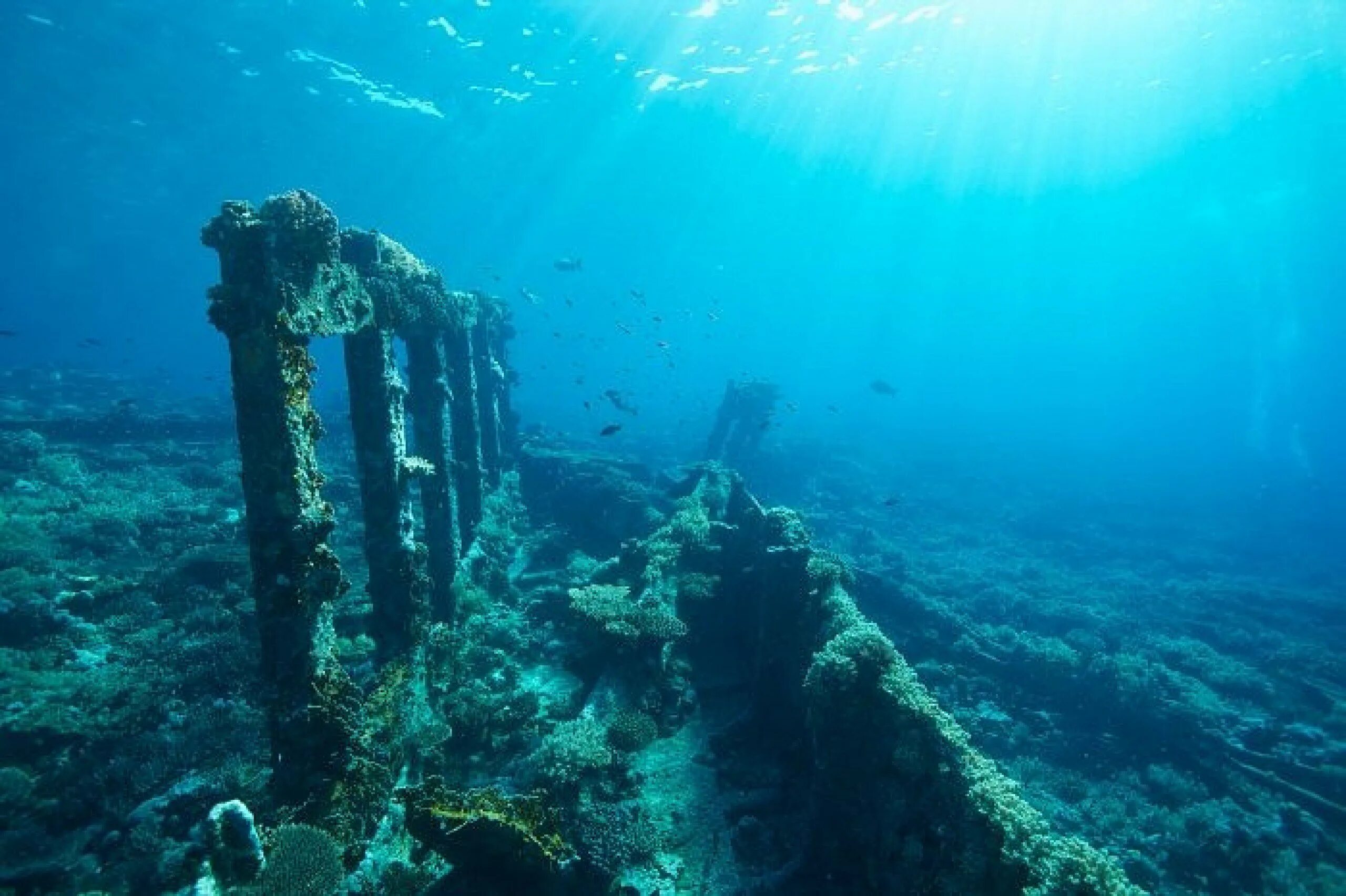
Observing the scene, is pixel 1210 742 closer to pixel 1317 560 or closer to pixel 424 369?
pixel 424 369

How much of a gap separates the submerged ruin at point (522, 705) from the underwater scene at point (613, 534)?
2.3 inches

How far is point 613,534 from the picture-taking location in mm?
19438

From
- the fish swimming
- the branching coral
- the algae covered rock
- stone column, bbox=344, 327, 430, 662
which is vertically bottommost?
the algae covered rock

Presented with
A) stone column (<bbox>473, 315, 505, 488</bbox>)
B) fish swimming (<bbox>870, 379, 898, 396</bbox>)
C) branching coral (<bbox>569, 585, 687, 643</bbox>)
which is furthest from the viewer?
fish swimming (<bbox>870, 379, 898, 396</bbox>)

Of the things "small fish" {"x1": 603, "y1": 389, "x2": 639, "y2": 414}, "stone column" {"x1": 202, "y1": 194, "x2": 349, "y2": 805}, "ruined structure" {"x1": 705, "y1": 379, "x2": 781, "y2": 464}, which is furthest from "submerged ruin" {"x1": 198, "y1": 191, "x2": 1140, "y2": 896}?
"ruined structure" {"x1": 705, "y1": 379, "x2": 781, "y2": 464}

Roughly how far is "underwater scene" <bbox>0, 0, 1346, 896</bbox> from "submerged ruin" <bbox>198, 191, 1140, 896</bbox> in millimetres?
58

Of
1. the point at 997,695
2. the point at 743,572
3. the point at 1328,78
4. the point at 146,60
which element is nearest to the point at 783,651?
the point at 743,572

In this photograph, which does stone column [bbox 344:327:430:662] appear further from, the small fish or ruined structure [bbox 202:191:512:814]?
the small fish

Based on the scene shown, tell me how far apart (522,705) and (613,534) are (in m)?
9.34

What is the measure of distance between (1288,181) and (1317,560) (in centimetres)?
4149

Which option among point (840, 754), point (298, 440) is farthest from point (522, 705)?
point (298, 440)

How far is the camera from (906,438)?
222 feet

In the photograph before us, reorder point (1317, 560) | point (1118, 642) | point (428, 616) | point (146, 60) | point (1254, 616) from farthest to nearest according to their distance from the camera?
point (1317, 560) → point (146, 60) → point (1254, 616) → point (1118, 642) → point (428, 616)

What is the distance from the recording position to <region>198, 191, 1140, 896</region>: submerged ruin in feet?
19.3
